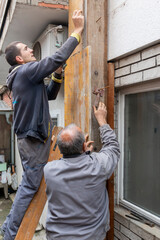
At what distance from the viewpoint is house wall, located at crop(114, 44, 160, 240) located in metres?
2.22

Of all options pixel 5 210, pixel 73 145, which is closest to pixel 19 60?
pixel 73 145

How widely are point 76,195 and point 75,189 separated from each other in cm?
5

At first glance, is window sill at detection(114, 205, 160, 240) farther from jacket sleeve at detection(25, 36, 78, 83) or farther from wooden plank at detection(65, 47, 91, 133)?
jacket sleeve at detection(25, 36, 78, 83)

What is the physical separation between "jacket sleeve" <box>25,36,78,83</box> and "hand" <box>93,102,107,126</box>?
64 cm

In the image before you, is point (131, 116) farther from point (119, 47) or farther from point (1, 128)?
point (1, 128)

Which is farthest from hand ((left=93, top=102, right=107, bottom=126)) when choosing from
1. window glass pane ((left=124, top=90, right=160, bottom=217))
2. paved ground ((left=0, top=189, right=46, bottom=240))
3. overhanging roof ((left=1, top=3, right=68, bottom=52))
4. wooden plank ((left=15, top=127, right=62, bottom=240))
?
paved ground ((left=0, top=189, right=46, bottom=240))

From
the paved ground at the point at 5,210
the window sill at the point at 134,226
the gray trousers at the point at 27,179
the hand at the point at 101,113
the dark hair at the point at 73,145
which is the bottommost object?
the paved ground at the point at 5,210

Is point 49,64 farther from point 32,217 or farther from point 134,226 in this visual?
point 134,226

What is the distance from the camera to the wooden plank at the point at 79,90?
2561 millimetres

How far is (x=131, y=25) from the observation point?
94.7 inches

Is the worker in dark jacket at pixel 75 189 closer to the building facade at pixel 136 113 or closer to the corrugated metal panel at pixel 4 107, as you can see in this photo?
the building facade at pixel 136 113

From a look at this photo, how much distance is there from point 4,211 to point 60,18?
647 centimetres

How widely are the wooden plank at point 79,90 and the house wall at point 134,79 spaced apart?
396 mm

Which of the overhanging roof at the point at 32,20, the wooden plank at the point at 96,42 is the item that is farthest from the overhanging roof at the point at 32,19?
the wooden plank at the point at 96,42
